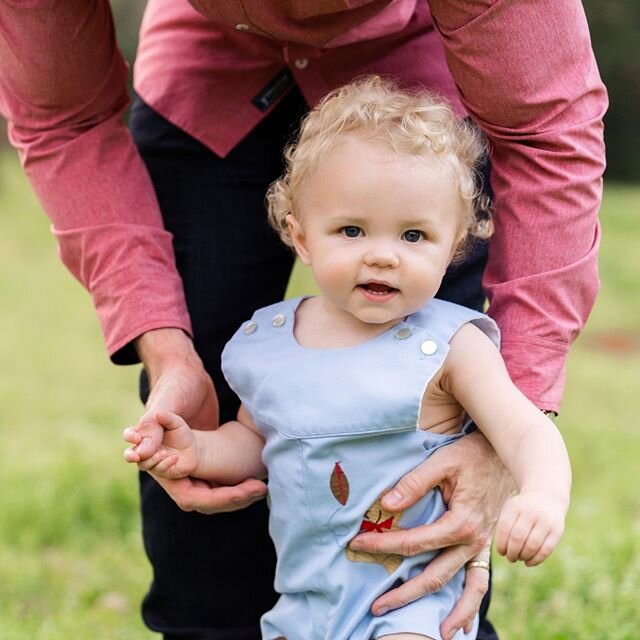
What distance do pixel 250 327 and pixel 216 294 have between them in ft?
A: 1.03

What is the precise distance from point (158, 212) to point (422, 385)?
0.72 meters

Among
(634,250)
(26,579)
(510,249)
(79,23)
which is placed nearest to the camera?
(510,249)

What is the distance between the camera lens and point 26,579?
3463 mm

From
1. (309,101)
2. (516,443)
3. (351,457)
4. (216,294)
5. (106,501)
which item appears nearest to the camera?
(516,443)

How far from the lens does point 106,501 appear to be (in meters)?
3.95

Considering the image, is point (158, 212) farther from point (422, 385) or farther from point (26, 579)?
point (26, 579)

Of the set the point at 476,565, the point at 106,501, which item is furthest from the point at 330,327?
the point at 106,501

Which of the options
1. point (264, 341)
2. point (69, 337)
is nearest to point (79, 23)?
point (264, 341)

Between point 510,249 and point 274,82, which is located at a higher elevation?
point 274,82

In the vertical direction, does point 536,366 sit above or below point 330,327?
below

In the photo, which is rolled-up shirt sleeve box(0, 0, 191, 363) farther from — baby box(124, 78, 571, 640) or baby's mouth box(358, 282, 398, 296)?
baby's mouth box(358, 282, 398, 296)

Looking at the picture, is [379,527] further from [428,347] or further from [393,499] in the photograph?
[428,347]

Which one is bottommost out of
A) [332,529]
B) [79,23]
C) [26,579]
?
[26,579]

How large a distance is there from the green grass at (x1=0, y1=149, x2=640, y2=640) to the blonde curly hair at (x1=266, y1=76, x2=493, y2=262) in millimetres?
1372
